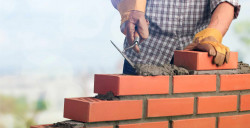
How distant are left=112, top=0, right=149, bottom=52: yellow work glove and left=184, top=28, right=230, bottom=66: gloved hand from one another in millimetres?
284

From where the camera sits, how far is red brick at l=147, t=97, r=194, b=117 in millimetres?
1898

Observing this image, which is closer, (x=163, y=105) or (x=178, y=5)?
(x=163, y=105)

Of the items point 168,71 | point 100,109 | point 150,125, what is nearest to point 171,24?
point 168,71

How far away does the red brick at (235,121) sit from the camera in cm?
214

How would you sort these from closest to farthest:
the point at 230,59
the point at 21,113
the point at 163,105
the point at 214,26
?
1. the point at 163,105
2. the point at 230,59
3. the point at 214,26
4. the point at 21,113

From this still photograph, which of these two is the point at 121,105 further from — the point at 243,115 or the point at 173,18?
the point at 173,18

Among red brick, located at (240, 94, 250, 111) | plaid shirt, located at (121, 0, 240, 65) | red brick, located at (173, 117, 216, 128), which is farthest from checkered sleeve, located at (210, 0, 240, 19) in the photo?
red brick, located at (173, 117, 216, 128)

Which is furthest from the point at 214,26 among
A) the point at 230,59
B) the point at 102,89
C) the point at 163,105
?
the point at 102,89

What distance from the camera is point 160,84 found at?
6.28 ft

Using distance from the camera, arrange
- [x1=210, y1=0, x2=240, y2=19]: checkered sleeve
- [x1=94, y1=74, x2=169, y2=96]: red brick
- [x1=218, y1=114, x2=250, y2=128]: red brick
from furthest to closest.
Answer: [x1=210, y1=0, x2=240, y2=19]: checkered sleeve
[x1=218, y1=114, x2=250, y2=128]: red brick
[x1=94, y1=74, x2=169, y2=96]: red brick

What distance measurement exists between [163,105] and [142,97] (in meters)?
0.11

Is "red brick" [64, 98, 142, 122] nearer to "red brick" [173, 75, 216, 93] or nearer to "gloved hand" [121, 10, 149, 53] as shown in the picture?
"red brick" [173, 75, 216, 93]

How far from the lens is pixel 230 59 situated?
2.14 m

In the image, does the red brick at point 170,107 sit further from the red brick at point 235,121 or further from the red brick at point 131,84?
→ the red brick at point 235,121
